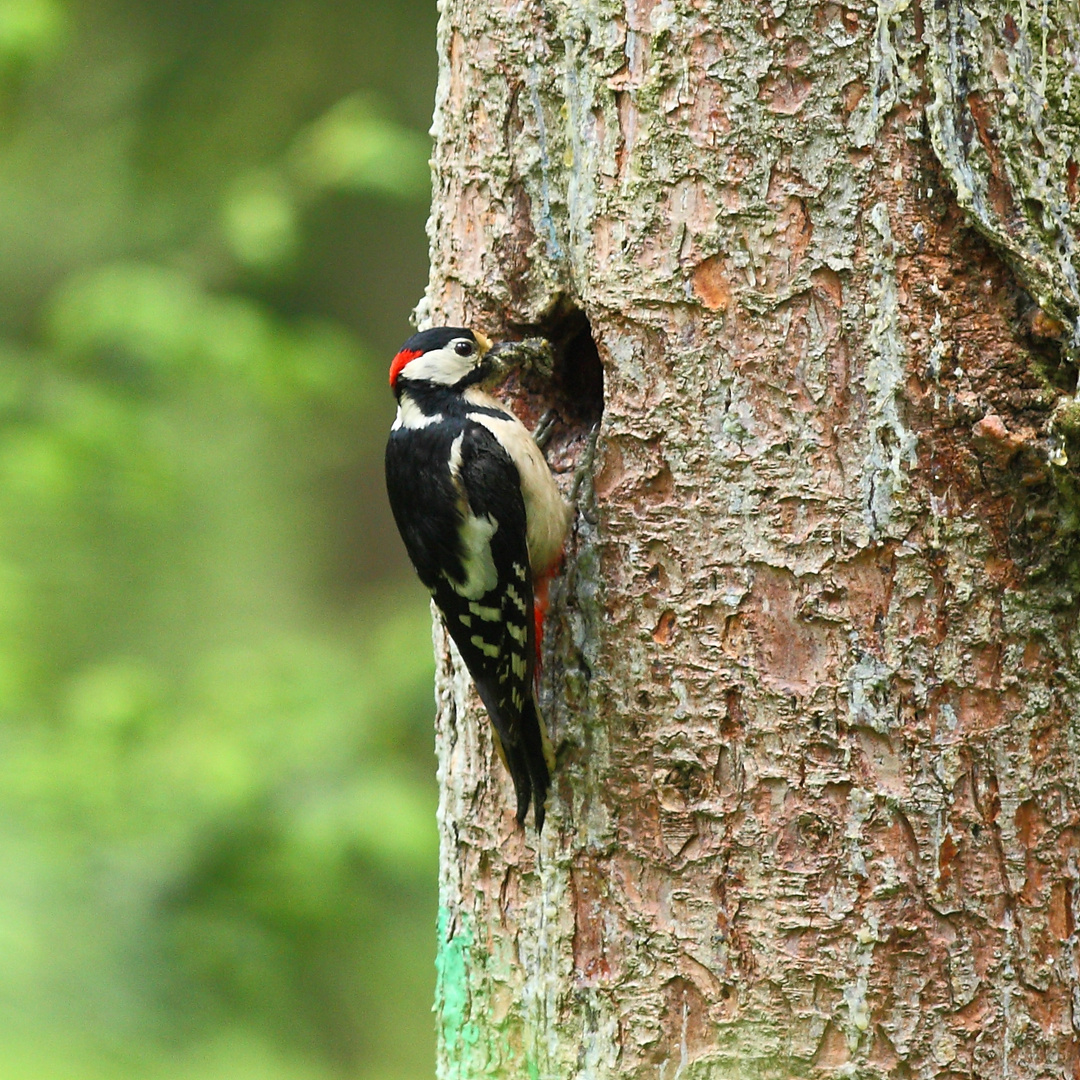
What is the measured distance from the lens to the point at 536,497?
2805 millimetres

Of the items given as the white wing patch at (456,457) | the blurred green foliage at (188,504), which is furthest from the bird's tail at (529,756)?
the blurred green foliage at (188,504)

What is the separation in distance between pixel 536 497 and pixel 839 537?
2.17 feet

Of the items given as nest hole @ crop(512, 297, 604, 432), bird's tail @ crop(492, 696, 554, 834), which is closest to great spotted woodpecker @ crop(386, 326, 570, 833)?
bird's tail @ crop(492, 696, 554, 834)

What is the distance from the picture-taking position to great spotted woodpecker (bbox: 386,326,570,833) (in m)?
2.66

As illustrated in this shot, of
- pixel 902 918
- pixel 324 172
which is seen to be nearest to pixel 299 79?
pixel 324 172

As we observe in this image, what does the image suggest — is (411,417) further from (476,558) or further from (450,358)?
(476,558)

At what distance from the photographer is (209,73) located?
19.1 ft

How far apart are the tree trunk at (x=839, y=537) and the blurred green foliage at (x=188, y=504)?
8.29ft

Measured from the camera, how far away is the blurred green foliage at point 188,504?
5059 mm

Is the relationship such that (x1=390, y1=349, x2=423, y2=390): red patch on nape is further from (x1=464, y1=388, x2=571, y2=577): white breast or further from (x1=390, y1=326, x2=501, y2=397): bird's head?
(x1=464, y1=388, x2=571, y2=577): white breast

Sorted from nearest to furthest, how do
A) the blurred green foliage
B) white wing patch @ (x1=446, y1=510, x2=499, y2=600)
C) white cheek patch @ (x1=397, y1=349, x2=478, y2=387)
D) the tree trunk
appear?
the tree trunk
white wing patch @ (x1=446, y1=510, x2=499, y2=600)
white cheek patch @ (x1=397, y1=349, x2=478, y2=387)
the blurred green foliage

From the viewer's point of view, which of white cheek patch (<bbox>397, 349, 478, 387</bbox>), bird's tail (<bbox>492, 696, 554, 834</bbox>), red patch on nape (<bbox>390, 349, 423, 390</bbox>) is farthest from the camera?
red patch on nape (<bbox>390, 349, 423, 390</bbox>)

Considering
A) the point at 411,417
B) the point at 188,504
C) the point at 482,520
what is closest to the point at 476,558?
the point at 482,520

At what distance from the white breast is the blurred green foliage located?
2122 mm
